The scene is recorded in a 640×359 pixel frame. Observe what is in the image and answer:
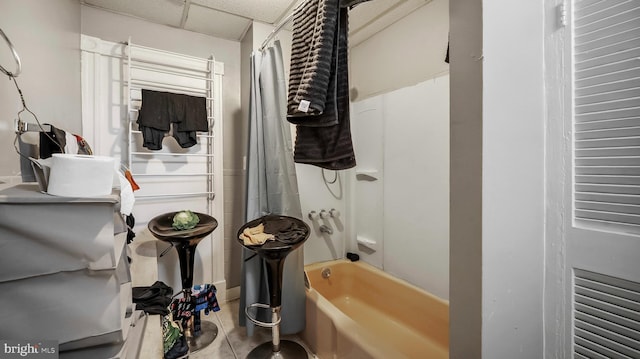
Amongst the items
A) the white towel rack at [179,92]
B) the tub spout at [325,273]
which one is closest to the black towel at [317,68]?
the white towel rack at [179,92]

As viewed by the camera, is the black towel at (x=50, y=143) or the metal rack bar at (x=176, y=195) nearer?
the black towel at (x=50, y=143)

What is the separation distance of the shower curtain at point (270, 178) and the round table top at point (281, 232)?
13cm

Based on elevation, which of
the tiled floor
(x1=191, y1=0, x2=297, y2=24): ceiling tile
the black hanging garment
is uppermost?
(x1=191, y1=0, x2=297, y2=24): ceiling tile

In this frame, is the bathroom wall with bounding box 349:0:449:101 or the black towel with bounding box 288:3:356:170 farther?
the bathroom wall with bounding box 349:0:449:101

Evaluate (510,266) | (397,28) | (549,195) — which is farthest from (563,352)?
(397,28)

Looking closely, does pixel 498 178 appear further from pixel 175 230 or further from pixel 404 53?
pixel 175 230

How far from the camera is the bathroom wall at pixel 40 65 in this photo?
79 cm

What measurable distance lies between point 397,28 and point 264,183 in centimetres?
166

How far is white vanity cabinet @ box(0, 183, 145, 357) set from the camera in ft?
1.58

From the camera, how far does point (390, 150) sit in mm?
2057

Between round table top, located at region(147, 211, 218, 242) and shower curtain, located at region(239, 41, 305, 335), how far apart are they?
0.99 feet

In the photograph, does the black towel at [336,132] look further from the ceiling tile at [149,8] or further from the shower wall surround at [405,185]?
the ceiling tile at [149,8]

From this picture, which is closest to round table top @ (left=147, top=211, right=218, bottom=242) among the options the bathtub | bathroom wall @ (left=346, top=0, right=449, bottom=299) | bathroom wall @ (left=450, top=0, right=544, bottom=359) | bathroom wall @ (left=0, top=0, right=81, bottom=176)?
bathroom wall @ (left=0, top=0, right=81, bottom=176)

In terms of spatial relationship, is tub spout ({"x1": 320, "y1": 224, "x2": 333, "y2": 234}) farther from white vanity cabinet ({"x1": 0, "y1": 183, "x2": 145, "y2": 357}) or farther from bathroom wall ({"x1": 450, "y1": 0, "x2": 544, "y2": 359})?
white vanity cabinet ({"x1": 0, "y1": 183, "x2": 145, "y2": 357})
